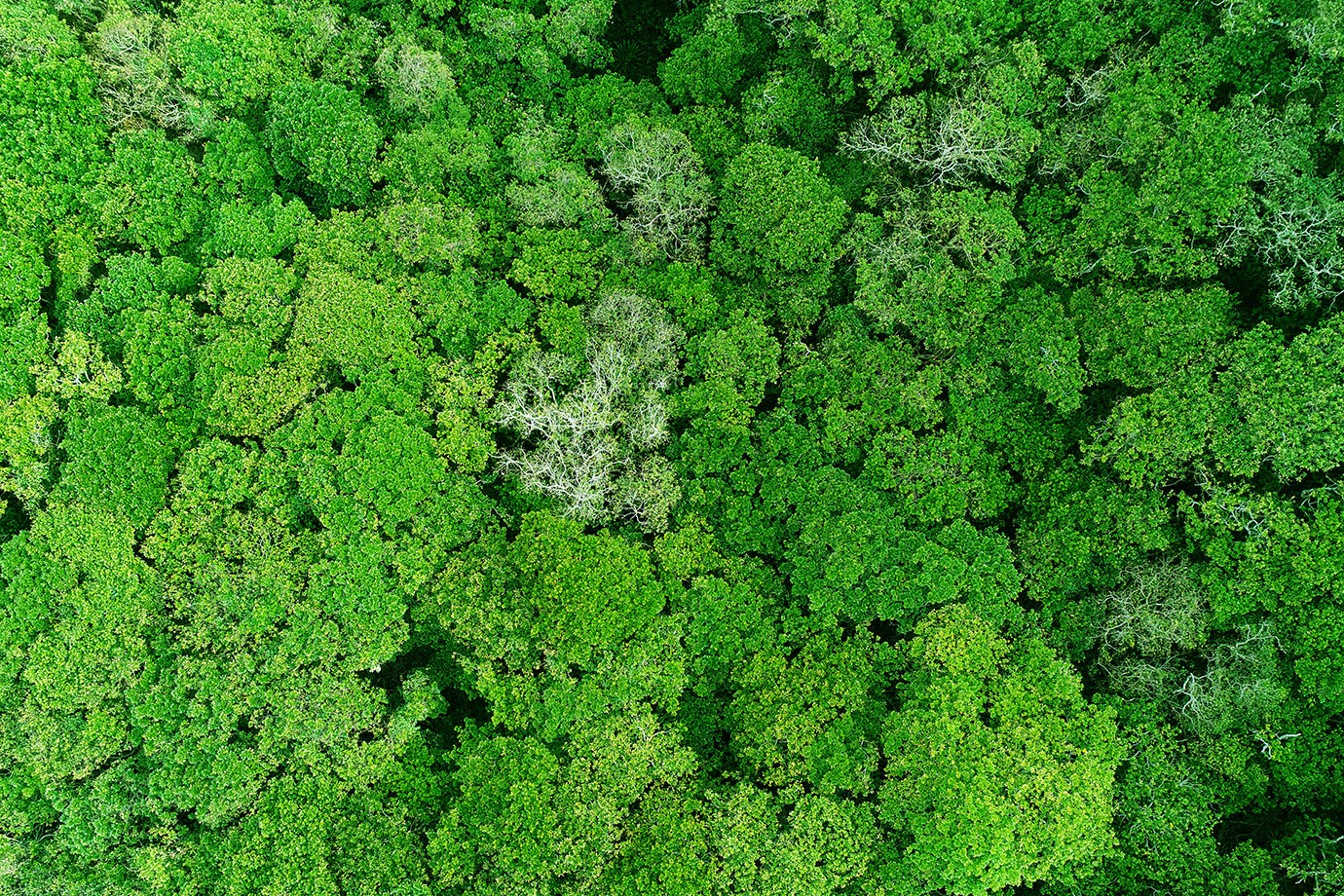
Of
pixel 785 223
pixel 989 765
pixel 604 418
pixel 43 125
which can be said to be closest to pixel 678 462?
pixel 604 418

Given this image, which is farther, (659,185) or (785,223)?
(659,185)

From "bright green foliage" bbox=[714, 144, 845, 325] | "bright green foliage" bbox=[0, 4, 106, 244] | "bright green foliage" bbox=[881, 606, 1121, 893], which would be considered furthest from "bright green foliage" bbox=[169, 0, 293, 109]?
"bright green foliage" bbox=[881, 606, 1121, 893]

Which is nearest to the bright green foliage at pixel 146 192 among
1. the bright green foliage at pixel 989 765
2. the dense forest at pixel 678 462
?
the dense forest at pixel 678 462

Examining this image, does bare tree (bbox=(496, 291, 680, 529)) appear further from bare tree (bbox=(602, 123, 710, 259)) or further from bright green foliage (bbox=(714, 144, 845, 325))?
bright green foliage (bbox=(714, 144, 845, 325))

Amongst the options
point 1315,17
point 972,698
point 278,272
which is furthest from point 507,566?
point 1315,17

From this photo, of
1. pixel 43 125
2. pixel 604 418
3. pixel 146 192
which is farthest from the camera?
pixel 146 192

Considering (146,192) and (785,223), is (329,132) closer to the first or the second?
(146,192)

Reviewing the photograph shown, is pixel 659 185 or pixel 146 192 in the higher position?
pixel 659 185

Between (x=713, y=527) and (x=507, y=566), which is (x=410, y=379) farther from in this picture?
(x=713, y=527)
